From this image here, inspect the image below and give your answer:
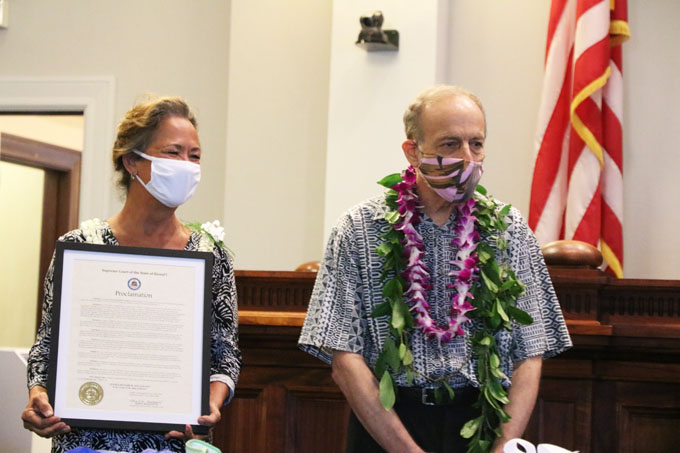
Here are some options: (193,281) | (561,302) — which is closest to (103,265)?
(193,281)

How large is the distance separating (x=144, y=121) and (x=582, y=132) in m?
2.77

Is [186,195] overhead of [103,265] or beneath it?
overhead

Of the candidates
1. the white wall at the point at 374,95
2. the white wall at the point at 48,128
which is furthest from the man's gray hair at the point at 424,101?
the white wall at the point at 48,128

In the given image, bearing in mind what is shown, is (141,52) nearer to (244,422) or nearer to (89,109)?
(89,109)

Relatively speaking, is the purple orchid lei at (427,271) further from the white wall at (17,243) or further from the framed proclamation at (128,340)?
the white wall at (17,243)

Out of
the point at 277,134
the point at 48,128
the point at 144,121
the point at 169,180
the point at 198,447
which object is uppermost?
the point at 48,128

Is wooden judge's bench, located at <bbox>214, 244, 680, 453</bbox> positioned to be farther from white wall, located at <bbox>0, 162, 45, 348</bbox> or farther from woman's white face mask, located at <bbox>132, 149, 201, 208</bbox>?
white wall, located at <bbox>0, 162, 45, 348</bbox>

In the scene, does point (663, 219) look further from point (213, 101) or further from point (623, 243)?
point (213, 101)

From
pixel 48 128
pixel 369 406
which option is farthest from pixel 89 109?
pixel 369 406

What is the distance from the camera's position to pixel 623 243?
4.56 metres

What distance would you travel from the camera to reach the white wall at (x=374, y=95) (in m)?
4.54

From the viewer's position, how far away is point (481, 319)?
6.85ft

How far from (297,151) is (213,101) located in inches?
24.4

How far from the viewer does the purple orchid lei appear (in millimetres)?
2021
